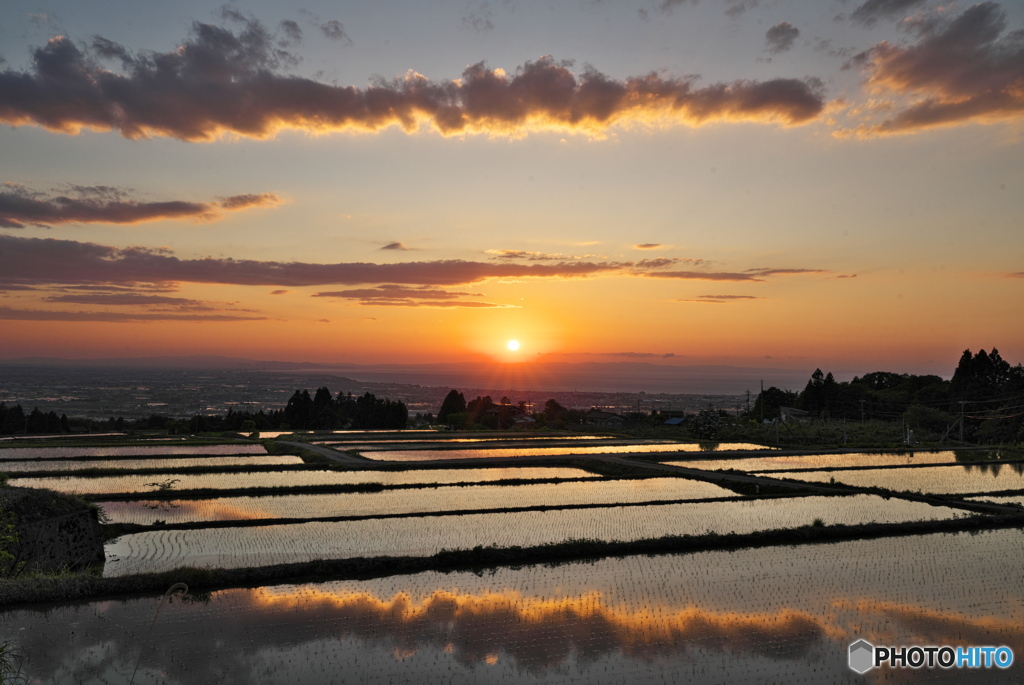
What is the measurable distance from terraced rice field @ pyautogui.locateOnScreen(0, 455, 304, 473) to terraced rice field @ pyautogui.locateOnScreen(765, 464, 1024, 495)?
1983 cm

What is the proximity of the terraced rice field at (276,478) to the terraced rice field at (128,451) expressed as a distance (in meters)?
6.86

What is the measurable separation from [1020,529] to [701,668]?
12846mm

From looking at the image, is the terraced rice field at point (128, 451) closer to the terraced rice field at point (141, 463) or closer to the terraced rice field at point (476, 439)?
the terraced rice field at point (141, 463)

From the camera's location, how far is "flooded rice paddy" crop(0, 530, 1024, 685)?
26.2 feet

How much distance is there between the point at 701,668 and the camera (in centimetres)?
806

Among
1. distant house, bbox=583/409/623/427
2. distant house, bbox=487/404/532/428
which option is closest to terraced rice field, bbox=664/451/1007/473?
distant house, bbox=487/404/532/428

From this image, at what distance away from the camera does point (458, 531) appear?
15148mm

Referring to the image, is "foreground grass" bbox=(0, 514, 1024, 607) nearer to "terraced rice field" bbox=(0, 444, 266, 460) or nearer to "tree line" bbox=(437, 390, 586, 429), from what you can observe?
"terraced rice field" bbox=(0, 444, 266, 460)

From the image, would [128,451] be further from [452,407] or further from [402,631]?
[452,407]

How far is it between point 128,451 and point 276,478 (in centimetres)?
1225

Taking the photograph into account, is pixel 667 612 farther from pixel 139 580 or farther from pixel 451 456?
pixel 451 456

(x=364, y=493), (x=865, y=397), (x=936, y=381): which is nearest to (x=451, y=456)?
(x=364, y=493)

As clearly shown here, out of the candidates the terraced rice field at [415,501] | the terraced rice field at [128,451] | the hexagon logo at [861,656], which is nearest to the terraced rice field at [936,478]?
the terraced rice field at [415,501]

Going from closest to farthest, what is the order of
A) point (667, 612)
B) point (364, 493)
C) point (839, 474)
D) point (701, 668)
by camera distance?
point (701, 668)
point (667, 612)
point (364, 493)
point (839, 474)
